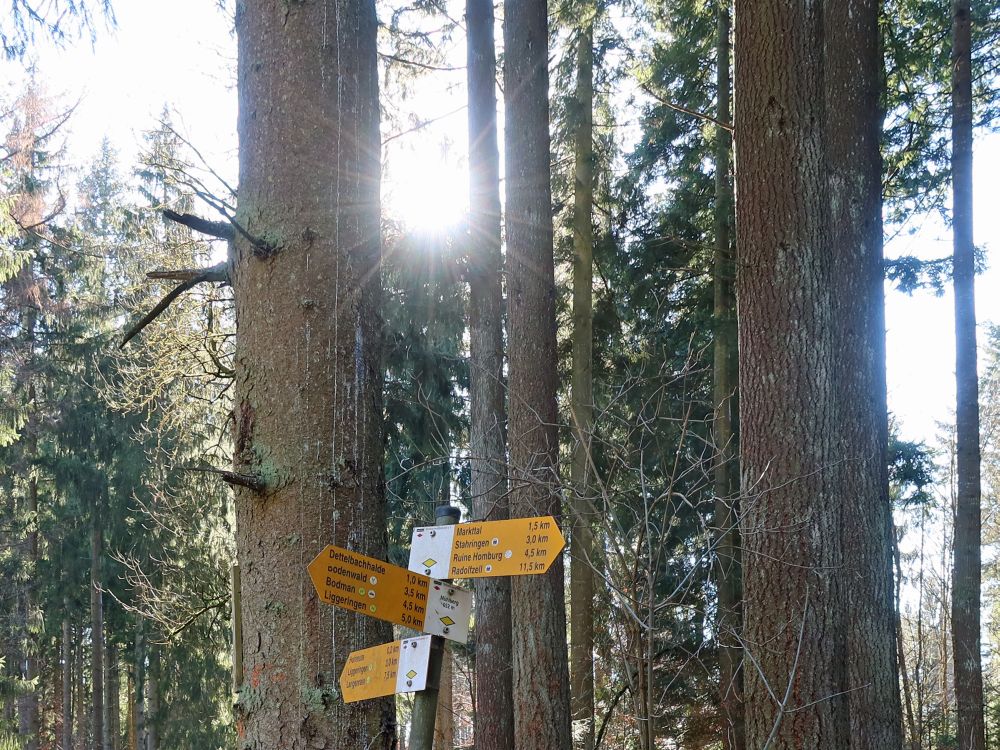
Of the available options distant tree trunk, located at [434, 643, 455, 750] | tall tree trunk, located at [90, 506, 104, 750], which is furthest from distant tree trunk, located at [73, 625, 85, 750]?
distant tree trunk, located at [434, 643, 455, 750]

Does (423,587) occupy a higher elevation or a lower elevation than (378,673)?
higher

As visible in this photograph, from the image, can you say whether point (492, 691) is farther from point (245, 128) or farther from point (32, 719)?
point (32, 719)

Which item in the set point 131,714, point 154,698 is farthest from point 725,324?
point 131,714

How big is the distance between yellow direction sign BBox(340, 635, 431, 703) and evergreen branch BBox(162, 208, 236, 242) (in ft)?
3.53

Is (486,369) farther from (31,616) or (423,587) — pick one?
(31,616)

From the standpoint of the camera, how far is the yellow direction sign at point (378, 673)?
1926 mm

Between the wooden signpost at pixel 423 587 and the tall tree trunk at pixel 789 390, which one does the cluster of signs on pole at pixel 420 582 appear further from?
the tall tree trunk at pixel 789 390

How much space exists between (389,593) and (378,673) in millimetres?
210

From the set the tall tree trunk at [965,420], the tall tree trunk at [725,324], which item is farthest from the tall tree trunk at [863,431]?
the tall tree trunk at [725,324]

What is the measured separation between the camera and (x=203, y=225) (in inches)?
84.4

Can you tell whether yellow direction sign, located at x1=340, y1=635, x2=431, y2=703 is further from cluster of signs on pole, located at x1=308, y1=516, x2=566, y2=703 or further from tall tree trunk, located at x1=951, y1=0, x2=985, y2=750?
tall tree trunk, located at x1=951, y1=0, x2=985, y2=750

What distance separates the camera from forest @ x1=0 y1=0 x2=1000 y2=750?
6.91ft

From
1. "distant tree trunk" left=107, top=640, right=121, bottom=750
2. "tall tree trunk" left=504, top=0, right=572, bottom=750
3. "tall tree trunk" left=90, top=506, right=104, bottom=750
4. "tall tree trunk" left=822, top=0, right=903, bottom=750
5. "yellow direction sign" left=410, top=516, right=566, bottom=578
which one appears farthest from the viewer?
"distant tree trunk" left=107, top=640, right=121, bottom=750

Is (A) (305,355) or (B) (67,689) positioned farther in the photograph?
(B) (67,689)
